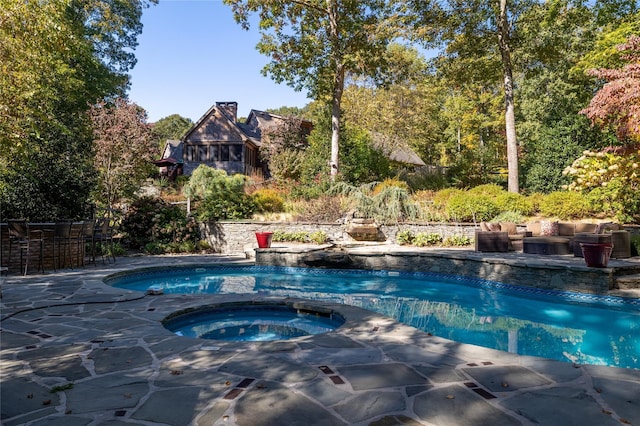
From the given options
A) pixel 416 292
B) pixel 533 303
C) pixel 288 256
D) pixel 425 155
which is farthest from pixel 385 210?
pixel 425 155

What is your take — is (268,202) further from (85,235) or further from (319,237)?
(85,235)

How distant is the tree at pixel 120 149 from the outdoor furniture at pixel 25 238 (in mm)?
7114

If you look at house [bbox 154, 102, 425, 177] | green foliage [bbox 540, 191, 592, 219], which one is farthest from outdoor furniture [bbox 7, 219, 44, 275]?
house [bbox 154, 102, 425, 177]

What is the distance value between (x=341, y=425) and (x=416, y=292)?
661 cm

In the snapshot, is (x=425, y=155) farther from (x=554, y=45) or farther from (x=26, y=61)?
(x=26, y=61)

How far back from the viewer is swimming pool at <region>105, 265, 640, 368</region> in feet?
17.0

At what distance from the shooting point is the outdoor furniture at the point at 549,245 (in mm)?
10074

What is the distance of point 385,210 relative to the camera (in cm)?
1428

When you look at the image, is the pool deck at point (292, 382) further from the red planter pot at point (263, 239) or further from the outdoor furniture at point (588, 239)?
the red planter pot at point (263, 239)

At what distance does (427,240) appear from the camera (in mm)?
13008

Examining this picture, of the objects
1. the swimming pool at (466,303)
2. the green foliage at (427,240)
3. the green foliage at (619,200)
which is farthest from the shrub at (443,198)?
the swimming pool at (466,303)

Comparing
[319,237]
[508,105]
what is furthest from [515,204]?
[319,237]

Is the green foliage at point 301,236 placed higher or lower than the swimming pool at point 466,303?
higher

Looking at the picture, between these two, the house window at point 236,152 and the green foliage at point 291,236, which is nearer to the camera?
the green foliage at point 291,236
